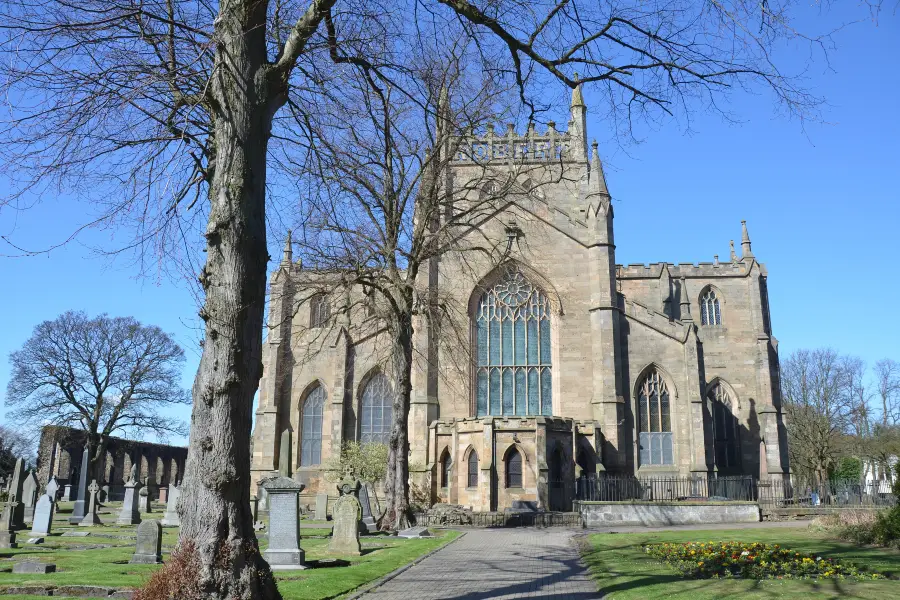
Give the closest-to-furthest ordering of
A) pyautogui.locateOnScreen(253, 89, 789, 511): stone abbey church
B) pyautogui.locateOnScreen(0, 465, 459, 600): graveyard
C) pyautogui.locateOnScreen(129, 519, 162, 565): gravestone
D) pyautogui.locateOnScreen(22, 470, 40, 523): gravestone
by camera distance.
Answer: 1. pyautogui.locateOnScreen(0, 465, 459, 600): graveyard
2. pyautogui.locateOnScreen(129, 519, 162, 565): gravestone
3. pyautogui.locateOnScreen(22, 470, 40, 523): gravestone
4. pyautogui.locateOnScreen(253, 89, 789, 511): stone abbey church

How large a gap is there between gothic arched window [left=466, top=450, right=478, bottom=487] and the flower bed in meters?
15.6

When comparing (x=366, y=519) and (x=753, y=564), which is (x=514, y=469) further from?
(x=753, y=564)

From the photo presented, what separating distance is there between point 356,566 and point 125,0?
1001cm

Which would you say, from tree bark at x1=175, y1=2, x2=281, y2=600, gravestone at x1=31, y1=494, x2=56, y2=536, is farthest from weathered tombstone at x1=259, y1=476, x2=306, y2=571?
gravestone at x1=31, y1=494, x2=56, y2=536

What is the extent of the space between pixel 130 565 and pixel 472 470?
59.5 ft

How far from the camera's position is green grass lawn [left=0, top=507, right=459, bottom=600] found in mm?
10656

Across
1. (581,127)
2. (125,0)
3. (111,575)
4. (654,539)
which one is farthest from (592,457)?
(125,0)

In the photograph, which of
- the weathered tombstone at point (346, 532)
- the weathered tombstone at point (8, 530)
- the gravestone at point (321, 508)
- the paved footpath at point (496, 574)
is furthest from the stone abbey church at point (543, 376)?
the weathered tombstone at point (346, 532)

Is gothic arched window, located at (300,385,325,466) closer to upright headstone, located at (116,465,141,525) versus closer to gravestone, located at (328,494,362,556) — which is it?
upright headstone, located at (116,465,141,525)

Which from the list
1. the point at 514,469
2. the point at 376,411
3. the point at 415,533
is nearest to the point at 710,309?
the point at 514,469

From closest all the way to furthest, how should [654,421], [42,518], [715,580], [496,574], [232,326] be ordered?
1. [232,326]
2. [715,580]
3. [496,574]
4. [42,518]
5. [654,421]

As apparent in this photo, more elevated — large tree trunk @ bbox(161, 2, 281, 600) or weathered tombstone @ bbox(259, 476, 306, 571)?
large tree trunk @ bbox(161, 2, 281, 600)

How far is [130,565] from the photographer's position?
516 inches

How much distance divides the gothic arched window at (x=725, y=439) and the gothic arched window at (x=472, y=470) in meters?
13.6
